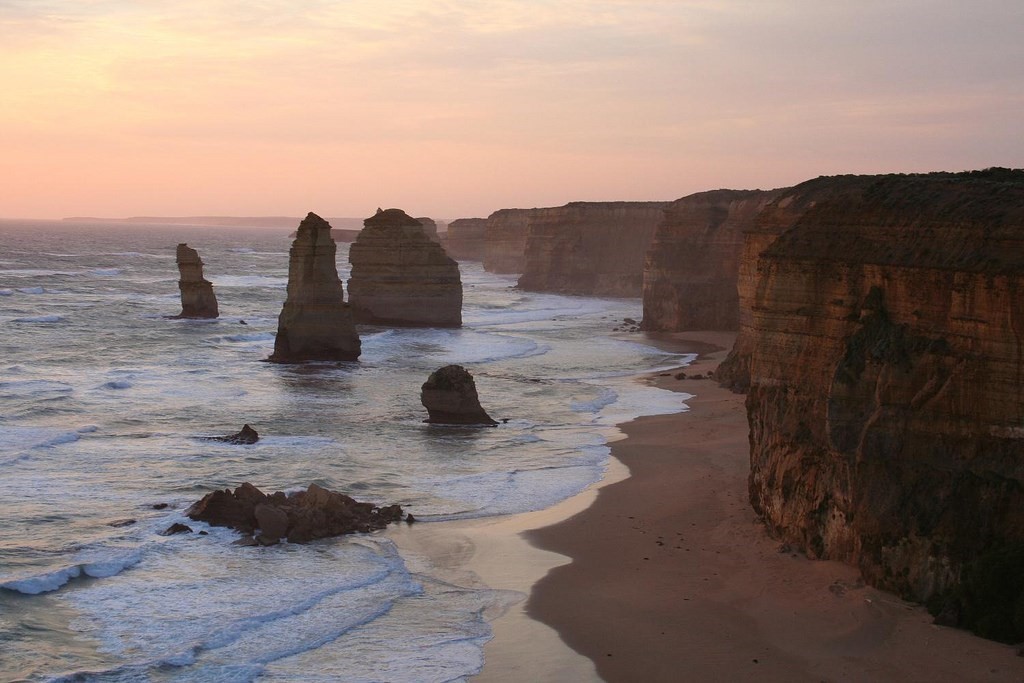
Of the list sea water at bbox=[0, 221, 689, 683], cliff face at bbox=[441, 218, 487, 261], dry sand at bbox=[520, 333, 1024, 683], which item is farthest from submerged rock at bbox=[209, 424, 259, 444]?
cliff face at bbox=[441, 218, 487, 261]

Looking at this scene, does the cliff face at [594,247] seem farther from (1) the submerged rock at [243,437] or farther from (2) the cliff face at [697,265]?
(1) the submerged rock at [243,437]

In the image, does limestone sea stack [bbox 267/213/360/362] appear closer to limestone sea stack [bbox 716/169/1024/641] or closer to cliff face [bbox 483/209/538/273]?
limestone sea stack [bbox 716/169/1024/641]

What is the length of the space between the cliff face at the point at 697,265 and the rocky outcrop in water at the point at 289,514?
3516 cm

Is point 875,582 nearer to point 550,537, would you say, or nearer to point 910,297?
point 910,297

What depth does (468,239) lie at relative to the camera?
163000mm

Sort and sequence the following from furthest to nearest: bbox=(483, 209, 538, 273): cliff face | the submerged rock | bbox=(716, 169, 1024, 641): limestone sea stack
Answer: bbox=(483, 209, 538, 273): cliff face, the submerged rock, bbox=(716, 169, 1024, 641): limestone sea stack

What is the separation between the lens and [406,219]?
55562 mm

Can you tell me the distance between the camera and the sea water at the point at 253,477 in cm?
1425

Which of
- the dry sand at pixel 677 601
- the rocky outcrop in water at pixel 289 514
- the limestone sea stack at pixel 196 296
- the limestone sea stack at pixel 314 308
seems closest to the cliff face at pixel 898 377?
the dry sand at pixel 677 601

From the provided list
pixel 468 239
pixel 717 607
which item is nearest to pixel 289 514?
pixel 717 607

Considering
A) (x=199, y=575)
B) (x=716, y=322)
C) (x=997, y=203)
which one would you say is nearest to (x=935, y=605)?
(x=997, y=203)

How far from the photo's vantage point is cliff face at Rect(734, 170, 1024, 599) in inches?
538

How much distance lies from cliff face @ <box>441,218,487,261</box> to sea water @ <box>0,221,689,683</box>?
10891 cm

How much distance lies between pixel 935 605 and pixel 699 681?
3274mm
